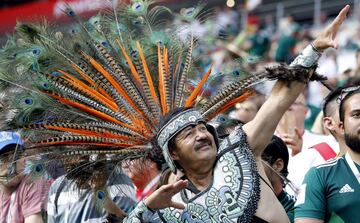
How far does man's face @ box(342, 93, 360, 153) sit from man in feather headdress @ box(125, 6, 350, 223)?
51 centimetres

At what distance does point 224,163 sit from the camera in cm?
461

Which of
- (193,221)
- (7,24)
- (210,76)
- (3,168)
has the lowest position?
(193,221)

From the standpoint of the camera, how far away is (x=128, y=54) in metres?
→ 5.12

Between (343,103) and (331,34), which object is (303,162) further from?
(331,34)

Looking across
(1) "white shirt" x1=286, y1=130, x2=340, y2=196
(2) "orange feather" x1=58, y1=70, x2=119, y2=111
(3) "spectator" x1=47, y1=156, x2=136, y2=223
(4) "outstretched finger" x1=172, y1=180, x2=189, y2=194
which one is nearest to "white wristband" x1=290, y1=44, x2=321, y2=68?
(4) "outstretched finger" x1=172, y1=180, x2=189, y2=194

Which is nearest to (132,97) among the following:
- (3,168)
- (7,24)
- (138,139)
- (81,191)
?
(138,139)

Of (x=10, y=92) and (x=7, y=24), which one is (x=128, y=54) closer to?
(x=10, y=92)

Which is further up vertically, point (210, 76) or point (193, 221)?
point (210, 76)

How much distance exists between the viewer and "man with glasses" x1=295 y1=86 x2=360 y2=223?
4789 mm

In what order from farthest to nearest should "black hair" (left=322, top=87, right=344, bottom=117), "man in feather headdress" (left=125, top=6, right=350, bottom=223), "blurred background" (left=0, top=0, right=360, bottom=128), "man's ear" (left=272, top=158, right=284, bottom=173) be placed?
1. "black hair" (left=322, top=87, right=344, bottom=117)
2. "man's ear" (left=272, top=158, right=284, bottom=173)
3. "blurred background" (left=0, top=0, right=360, bottom=128)
4. "man in feather headdress" (left=125, top=6, right=350, bottom=223)

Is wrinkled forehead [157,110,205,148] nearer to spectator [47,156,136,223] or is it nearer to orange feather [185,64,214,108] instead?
orange feather [185,64,214,108]

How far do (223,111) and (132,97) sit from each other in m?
0.50

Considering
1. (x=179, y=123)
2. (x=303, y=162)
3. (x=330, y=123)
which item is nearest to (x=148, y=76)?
(x=179, y=123)

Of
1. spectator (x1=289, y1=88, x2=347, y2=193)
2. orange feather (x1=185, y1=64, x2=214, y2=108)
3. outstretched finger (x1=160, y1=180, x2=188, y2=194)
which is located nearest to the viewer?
outstretched finger (x1=160, y1=180, x2=188, y2=194)
